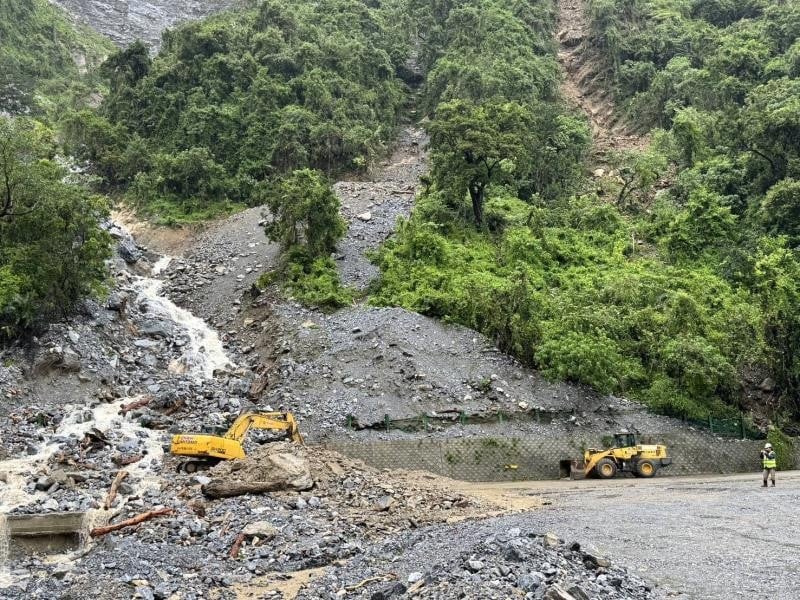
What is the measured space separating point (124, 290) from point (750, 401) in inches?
1129

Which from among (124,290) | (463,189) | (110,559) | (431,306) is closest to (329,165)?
(463,189)

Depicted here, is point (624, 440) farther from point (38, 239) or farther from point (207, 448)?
point (38, 239)

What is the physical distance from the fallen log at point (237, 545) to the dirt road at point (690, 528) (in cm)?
506

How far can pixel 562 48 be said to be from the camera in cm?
7181

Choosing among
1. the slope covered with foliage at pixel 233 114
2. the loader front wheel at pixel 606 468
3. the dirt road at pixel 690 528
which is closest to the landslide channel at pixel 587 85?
the slope covered with foliage at pixel 233 114

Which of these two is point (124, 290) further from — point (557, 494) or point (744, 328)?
point (744, 328)

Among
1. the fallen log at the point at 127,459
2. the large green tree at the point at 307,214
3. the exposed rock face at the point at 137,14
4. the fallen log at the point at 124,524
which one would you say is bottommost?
the fallen log at the point at 127,459

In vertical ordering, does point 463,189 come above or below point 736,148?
below

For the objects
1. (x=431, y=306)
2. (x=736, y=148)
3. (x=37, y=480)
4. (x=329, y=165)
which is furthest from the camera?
(x=329, y=165)

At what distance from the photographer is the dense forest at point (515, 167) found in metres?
28.3

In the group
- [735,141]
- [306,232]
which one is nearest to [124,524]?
[306,232]

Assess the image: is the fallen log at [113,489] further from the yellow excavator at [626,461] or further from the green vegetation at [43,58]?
the green vegetation at [43,58]

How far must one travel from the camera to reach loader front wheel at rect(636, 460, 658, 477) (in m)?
23.6

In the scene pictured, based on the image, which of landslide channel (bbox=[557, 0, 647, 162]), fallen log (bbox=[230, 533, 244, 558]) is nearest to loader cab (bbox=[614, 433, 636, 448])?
fallen log (bbox=[230, 533, 244, 558])
